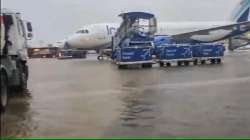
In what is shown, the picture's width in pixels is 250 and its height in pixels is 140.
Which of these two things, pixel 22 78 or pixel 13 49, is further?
pixel 22 78

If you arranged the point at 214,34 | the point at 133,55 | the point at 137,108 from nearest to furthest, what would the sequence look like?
1. the point at 137,108
2. the point at 133,55
3. the point at 214,34

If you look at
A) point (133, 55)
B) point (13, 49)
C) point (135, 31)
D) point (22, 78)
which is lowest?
point (22, 78)

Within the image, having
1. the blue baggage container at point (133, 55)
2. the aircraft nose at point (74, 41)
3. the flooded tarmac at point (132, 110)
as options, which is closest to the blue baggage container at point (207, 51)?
the blue baggage container at point (133, 55)

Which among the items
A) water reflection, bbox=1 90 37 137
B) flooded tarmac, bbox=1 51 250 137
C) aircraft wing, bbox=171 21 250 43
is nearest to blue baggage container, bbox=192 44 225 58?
flooded tarmac, bbox=1 51 250 137

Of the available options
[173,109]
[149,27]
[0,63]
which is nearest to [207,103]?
[173,109]

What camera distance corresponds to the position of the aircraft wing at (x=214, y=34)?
2039 inches

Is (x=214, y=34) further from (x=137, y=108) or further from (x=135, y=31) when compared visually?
(x=137, y=108)

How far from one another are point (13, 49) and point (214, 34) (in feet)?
133

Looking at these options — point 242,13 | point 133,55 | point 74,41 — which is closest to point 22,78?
point 133,55

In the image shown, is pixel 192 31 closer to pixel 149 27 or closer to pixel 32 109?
pixel 149 27

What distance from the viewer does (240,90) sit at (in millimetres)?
15766

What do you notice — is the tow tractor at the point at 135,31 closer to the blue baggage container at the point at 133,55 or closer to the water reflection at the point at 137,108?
the blue baggage container at the point at 133,55

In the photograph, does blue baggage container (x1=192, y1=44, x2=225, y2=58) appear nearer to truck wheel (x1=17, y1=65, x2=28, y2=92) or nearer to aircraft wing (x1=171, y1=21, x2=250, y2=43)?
truck wheel (x1=17, y1=65, x2=28, y2=92)

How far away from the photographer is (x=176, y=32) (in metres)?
51.8
